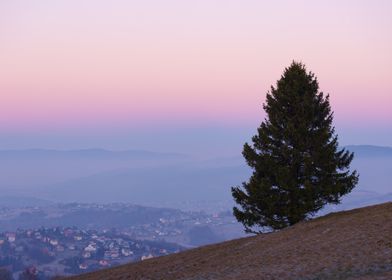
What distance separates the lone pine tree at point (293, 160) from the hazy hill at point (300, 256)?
6.35 ft

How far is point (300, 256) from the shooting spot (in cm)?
2375

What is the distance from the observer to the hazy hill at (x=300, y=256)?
20844mm

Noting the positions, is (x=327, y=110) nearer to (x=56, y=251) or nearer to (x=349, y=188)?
(x=349, y=188)

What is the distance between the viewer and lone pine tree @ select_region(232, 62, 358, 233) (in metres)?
33.5

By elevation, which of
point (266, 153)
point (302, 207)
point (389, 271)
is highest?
point (266, 153)

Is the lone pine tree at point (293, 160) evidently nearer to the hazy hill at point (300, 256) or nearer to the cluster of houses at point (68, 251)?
the hazy hill at point (300, 256)

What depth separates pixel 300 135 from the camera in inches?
1337

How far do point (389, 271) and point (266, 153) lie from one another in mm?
16167

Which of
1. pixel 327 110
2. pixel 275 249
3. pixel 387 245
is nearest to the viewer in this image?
pixel 387 245

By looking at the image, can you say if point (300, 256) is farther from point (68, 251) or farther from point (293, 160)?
point (68, 251)

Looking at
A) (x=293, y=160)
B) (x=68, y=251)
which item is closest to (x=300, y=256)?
(x=293, y=160)

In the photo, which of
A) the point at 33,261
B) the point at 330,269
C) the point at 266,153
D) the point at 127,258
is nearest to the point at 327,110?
the point at 266,153

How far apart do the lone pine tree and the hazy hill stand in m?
1.94

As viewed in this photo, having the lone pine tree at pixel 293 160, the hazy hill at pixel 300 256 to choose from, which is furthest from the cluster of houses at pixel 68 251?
the hazy hill at pixel 300 256
